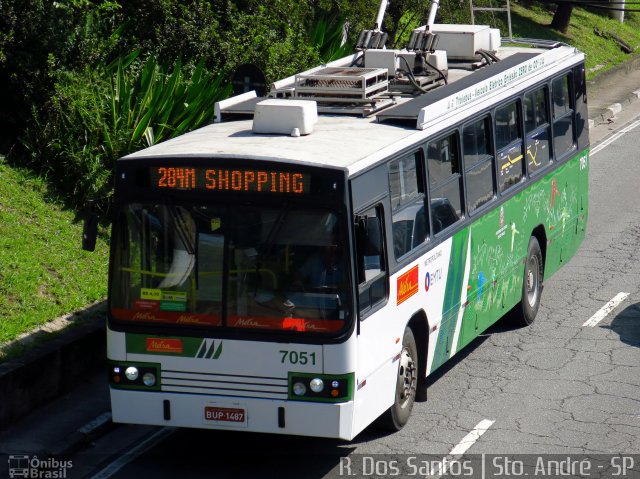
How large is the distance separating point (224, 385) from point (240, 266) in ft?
3.04

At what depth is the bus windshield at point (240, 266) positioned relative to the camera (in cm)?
891

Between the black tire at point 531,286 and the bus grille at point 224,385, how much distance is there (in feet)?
16.6

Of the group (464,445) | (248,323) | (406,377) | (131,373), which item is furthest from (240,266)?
(464,445)

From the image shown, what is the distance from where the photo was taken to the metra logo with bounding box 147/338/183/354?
9148mm

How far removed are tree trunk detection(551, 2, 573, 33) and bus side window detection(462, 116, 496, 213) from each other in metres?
23.6

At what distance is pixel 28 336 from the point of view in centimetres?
1155

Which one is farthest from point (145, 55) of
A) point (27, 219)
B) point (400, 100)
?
point (400, 100)

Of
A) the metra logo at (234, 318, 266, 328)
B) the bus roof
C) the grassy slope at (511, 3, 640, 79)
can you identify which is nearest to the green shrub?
the bus roof

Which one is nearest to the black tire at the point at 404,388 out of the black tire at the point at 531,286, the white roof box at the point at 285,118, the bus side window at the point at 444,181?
the bus side window at the point at 444,181

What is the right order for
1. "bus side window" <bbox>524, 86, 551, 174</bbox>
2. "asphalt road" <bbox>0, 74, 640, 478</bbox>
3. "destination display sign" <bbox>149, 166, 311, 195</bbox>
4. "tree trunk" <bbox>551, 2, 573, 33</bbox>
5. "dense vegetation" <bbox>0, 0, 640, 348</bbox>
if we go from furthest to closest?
"tree trunk" <bbox>551, 2, 573, 33</bbox> → "bus side window" <bbox>524, 86, 551, 174</bbox> → "dense vegetation" <bbox>0, 0, 640, 348</bbox> → "asphalt road" <bbox>0, 74, 640, 478</bbox> → "destination display sign" <bbox>149, 166, 311, 195</bbox>

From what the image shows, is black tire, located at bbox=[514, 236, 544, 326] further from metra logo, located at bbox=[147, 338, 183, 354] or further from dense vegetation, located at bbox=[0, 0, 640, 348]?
metra logo, located at bbox=[147, 338, 183, 354]

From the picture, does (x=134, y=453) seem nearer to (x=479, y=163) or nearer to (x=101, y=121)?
(x=479, y=163)

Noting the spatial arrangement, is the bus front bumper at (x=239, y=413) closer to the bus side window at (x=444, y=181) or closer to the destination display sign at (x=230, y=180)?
the destination display sign at (x=230, y=180)

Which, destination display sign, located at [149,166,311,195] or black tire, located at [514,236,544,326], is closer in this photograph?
destination display sign, located at [149,166,311,195]
